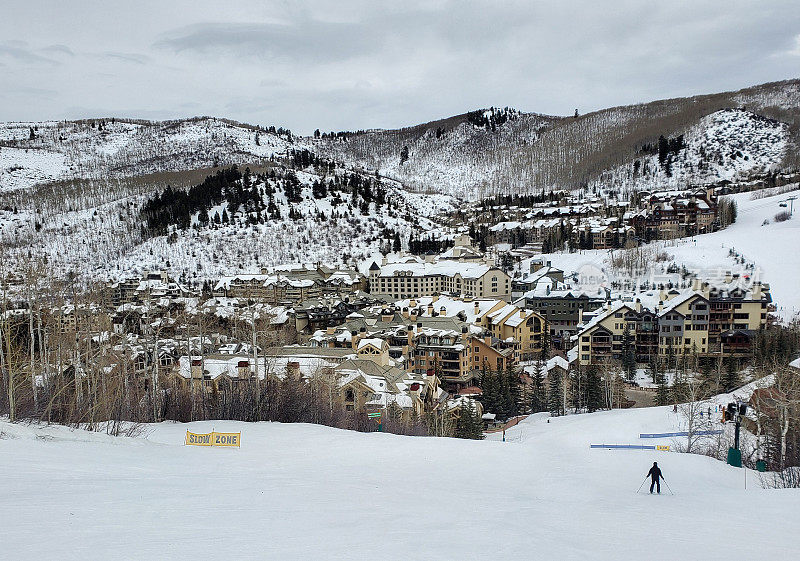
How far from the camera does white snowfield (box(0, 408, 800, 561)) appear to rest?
16.6 feet

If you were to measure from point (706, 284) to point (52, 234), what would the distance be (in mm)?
114718

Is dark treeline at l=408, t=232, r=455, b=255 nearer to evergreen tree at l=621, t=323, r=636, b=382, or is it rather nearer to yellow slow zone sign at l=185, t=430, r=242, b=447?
evergreen tree at l=621, t=323, r=636, b=382

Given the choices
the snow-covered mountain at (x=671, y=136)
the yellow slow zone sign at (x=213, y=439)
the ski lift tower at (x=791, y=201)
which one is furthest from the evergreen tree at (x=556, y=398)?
the snow-covered mountain at (x=671, y=136)

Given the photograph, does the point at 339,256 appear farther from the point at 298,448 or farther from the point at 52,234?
the point at 298,448

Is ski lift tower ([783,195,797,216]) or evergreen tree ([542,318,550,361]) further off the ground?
ski lift tower ([783,195,797,216])

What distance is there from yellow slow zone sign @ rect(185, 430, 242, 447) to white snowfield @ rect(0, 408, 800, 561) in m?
0.31

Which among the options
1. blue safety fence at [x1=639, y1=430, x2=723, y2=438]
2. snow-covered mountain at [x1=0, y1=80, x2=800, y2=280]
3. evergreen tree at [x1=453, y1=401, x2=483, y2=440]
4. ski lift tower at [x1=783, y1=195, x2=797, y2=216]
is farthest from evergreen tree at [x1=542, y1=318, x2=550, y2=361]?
ski lift tower at [x1=783, y1=195, x2=797, y2=216]

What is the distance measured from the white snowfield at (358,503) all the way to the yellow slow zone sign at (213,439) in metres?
0.31

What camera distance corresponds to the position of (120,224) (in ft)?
357

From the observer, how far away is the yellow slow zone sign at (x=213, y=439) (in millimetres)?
11105

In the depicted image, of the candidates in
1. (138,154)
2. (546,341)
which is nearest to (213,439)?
(546,341)

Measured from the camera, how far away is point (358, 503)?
277 inches

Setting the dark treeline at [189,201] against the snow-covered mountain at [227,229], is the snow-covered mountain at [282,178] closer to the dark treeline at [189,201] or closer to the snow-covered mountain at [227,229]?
the snow-covered mountain at [227,229]

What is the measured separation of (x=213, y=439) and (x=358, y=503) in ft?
18.2
